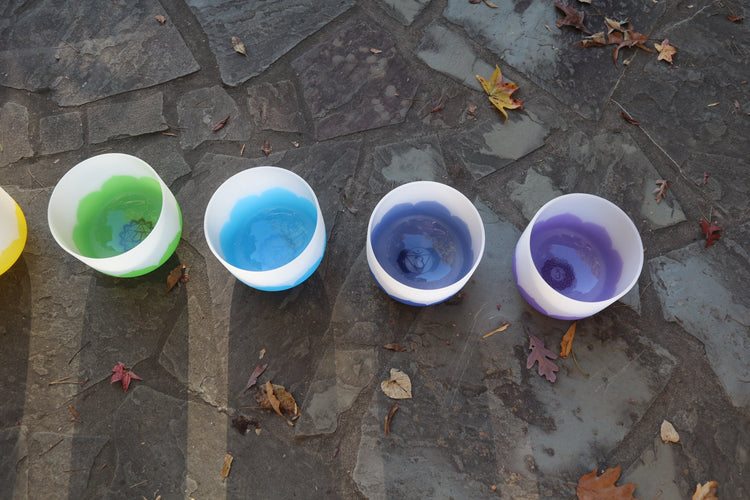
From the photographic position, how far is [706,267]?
2.28m

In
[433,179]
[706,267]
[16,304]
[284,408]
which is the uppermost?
[433,179]

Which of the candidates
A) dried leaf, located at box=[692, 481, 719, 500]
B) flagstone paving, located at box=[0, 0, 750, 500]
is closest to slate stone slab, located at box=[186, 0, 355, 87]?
flagstone paving, located at box=[0, 0, 750, 500]

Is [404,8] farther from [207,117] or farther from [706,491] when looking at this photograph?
[706,491]

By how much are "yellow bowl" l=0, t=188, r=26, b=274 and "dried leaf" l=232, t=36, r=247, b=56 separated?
1262 millimetres

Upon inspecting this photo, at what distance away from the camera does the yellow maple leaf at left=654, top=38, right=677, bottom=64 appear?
264cm

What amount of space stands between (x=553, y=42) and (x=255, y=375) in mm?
2264

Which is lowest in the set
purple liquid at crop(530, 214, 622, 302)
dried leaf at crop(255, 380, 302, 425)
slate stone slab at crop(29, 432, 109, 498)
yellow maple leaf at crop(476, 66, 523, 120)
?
slate stone slab at crop(29, 432, 109, 498)

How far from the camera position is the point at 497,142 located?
8.11ft

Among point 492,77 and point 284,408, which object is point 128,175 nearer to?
point 284,408

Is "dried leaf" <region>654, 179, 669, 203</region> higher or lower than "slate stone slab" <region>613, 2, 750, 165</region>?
lower

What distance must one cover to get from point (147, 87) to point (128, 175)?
0.62m

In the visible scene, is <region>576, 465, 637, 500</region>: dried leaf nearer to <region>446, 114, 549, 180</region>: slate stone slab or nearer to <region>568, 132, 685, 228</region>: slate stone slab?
<region>568, 132, 685, 228</region>: slate stone slab

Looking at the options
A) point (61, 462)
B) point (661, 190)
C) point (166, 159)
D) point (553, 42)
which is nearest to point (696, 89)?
point (661, 190)

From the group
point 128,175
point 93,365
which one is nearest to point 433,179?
point 128,175
